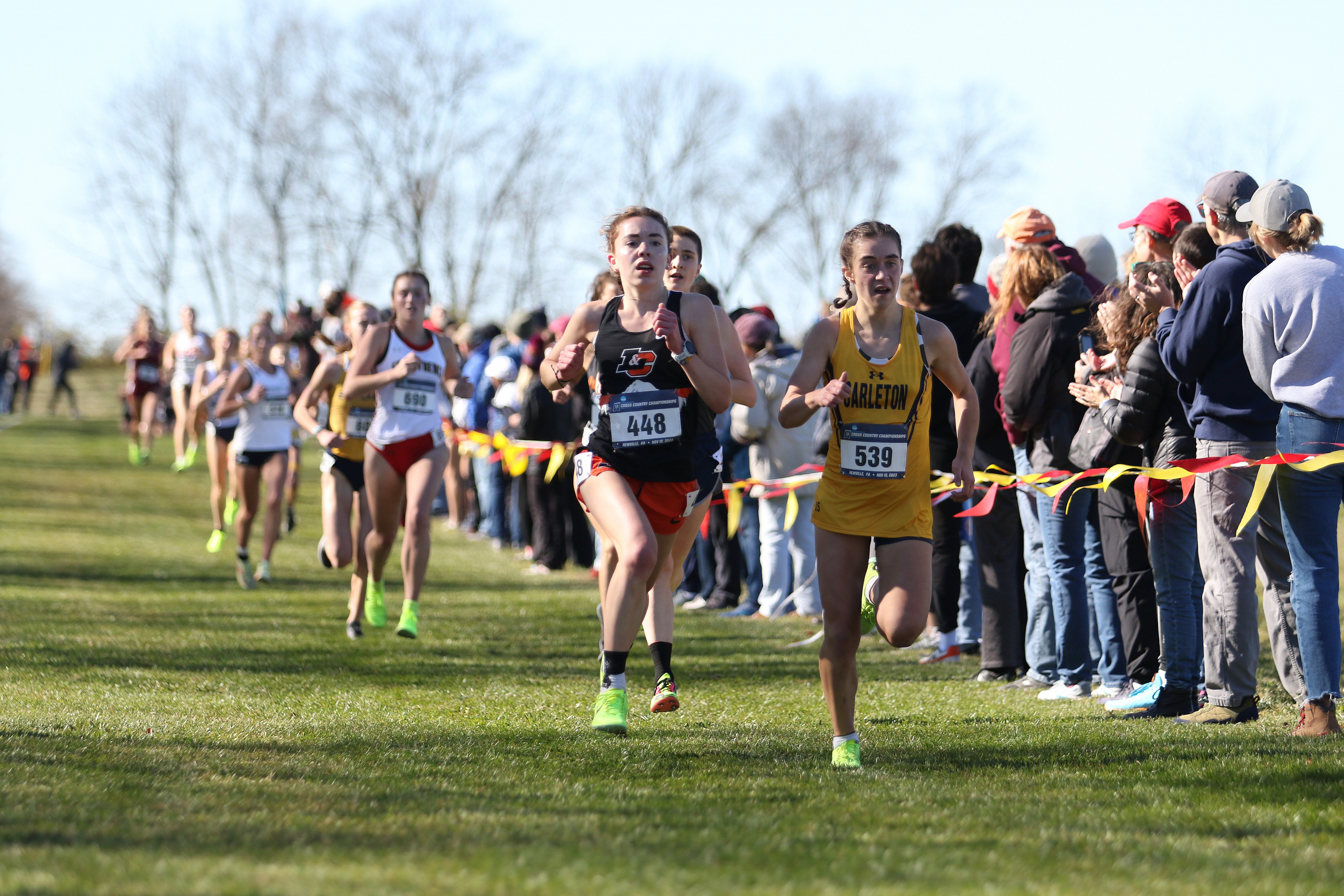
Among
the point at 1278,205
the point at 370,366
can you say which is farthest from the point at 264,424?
the point at 1278,205

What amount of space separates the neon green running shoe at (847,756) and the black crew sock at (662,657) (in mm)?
1306

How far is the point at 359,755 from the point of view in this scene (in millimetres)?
5359

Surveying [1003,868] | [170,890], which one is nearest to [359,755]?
[170,890]

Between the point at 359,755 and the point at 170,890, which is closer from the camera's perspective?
the point at 170,890

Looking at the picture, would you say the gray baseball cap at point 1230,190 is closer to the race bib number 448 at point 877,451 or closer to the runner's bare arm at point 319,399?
the race bib number 448 at point 877,451

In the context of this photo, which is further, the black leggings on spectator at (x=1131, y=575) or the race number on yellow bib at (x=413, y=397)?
the race number on yellow bib at (x=413, y=397)

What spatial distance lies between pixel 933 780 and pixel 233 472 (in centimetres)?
956

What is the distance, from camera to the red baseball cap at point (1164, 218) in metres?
6.89

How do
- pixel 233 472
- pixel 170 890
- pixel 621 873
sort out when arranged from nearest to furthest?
pixel 170 890 < pixel 621 873 < pixel 233 472

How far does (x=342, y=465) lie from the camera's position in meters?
9.90

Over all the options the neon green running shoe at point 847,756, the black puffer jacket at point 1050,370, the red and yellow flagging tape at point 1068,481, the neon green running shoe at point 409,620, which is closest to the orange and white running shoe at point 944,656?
the red and yellow flagging tape at point 1068,481

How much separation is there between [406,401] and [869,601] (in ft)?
14.2

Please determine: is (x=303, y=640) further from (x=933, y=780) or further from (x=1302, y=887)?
(x=1302, y=887)

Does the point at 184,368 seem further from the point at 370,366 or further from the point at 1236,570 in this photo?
the point at 1236,570
